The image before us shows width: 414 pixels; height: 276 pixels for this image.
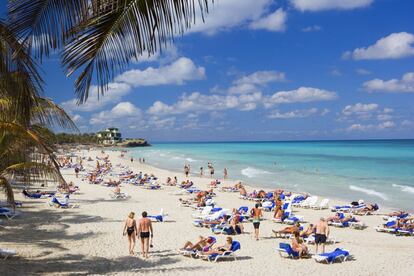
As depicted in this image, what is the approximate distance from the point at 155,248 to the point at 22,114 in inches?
264

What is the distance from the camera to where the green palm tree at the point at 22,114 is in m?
4.19

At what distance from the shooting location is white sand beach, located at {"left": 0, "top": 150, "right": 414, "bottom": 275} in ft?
28.5

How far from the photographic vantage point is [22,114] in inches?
178

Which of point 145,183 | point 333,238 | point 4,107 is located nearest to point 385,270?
point 333,238

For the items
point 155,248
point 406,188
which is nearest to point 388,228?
point 155,248

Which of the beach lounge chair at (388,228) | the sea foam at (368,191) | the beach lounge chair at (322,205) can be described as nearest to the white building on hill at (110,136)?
the sea foam at (368,191)

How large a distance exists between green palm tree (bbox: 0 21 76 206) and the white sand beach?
7.31ft

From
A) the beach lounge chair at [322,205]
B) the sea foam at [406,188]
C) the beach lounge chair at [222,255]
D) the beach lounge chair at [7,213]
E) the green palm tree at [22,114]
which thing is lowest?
the sea foam at [406,188]

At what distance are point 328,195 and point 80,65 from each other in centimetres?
2238

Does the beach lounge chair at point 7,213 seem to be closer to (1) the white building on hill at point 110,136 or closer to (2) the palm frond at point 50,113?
(2) the palm frond at point 50,113

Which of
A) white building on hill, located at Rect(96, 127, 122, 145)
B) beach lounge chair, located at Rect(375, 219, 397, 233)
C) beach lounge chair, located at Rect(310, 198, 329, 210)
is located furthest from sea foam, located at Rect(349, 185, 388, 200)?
white building on hill, located at Rect(96, 127, 122, 145)

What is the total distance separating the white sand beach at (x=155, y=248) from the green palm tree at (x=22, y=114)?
87.7 inches

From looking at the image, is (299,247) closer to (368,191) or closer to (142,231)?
(142,231)

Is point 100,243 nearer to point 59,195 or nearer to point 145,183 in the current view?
point 59,195
